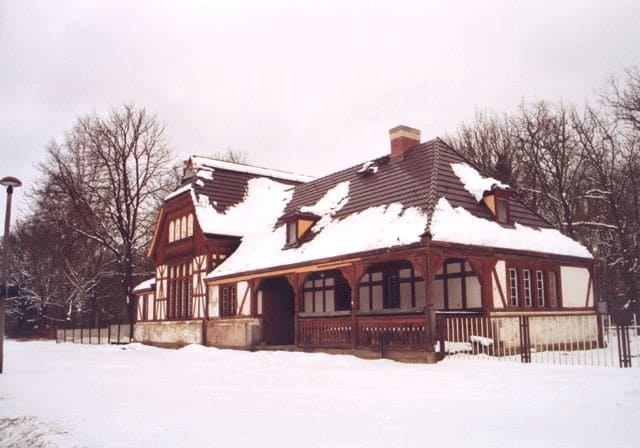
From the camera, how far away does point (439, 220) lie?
56.1 ft

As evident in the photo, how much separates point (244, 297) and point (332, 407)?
50.9 feet

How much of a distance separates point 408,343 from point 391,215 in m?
4.38

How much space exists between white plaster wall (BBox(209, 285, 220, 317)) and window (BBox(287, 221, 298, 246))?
16.5 ft

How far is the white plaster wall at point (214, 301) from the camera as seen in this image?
1032 inches

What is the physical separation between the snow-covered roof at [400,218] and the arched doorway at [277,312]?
1.42 metres

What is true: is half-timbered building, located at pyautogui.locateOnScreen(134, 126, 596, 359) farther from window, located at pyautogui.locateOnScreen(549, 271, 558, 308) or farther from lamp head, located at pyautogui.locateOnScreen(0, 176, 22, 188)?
lamp head, located at pyautogui.locateOnScreen(0, 176, 22, 188)

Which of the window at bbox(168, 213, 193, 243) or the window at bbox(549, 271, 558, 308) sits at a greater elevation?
the window at bbox(168, 213, 193, 243)

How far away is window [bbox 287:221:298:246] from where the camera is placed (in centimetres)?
2276

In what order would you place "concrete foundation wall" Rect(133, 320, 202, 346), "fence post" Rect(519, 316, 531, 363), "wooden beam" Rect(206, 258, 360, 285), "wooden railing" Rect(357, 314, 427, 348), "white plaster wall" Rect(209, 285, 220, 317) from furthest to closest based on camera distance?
"concrete foundation wall" Rect(133, 320, 202, 346) → "white plaster wall" Rect(209, 285, 220, 317) → "wooden beam" Rect(206, 258, 360, 285) → "wooden railing" Rect(357, 314, 427, 348) → "fence post" Rect(519, 316, 531, 363)

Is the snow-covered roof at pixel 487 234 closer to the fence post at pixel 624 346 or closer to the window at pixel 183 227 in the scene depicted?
the fence post at pixel 624 346

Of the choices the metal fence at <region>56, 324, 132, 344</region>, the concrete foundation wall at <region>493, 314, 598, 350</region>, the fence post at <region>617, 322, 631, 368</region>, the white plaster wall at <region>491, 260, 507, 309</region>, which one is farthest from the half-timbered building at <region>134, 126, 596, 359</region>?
the metal fence at <region>56, 324, 132, 344</region>

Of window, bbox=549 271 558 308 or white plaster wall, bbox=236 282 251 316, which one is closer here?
window, bbox=549 271 558 308

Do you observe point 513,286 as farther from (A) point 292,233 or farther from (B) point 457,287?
(A) point 292,233

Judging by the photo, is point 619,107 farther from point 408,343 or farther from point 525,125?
point 408,343
